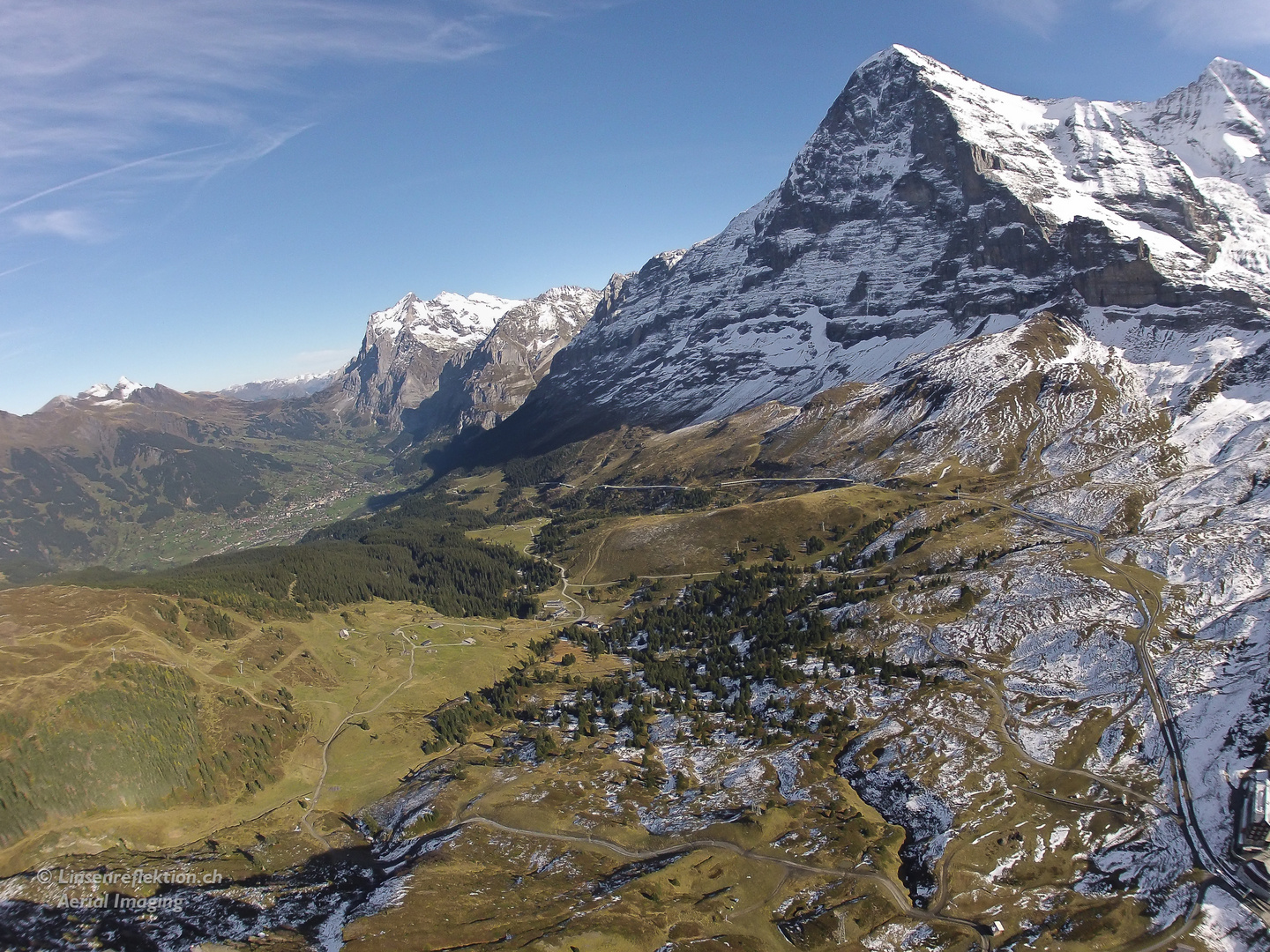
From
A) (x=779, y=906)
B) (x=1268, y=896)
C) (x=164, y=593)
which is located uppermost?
(x=164, y=593)

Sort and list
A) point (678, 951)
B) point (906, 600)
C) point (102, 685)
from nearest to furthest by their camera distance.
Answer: point (678, 951), point (102, 685), point (906, 600)

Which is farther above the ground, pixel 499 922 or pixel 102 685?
pixel 102 685

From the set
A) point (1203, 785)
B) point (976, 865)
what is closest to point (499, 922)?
point (976, 865)

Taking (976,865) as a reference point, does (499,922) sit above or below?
above

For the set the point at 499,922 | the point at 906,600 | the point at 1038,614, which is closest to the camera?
the point at 499,922

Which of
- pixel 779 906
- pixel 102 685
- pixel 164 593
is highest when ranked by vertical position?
pixel 164 593

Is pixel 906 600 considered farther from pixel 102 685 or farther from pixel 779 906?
pixel 102 685

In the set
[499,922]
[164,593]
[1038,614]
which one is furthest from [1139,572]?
[164,593]

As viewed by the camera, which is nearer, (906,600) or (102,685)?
(102,685)

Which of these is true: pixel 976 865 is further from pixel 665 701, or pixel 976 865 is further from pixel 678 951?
pixel 665 701
